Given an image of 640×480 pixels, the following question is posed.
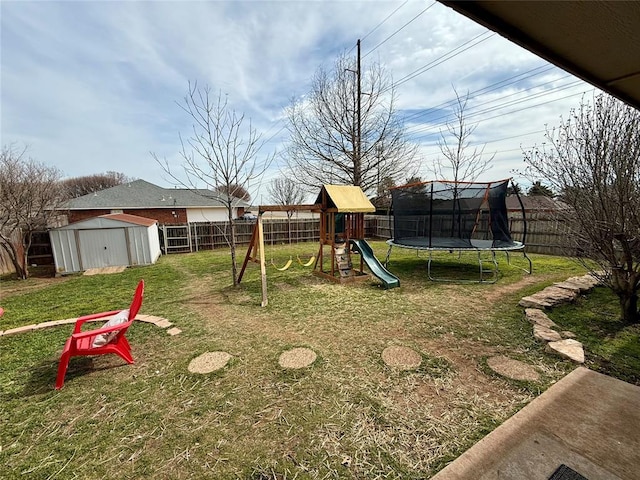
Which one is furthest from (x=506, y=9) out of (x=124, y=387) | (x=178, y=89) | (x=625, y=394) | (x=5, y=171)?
(x=5, y=171)

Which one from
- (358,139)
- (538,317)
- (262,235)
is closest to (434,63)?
(358,139)

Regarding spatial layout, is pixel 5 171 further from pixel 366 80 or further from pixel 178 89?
pixel 366 80

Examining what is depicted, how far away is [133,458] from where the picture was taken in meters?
1.85

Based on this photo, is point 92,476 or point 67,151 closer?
point 92,476

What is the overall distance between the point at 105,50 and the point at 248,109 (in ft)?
8.81

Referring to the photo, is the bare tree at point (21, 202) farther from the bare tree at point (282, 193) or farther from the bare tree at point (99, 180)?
the bare tree at point (99, 180)

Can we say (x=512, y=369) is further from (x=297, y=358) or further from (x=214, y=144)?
(x=214, y=144)

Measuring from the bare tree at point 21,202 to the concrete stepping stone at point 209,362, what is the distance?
26.0ft

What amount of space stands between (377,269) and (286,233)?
8010 millimetres

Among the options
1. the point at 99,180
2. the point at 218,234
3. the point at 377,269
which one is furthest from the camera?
the point at 99,180

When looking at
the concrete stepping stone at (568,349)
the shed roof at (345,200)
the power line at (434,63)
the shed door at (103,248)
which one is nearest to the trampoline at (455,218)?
the shed roof at (345,200)

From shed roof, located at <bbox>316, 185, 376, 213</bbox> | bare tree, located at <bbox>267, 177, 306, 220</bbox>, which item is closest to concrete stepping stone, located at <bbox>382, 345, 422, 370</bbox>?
shed roof, located at <bbox>316, 185, 376, 213</bbox>

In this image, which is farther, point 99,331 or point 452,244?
point 452,244

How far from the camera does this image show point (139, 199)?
1938 centimetres
